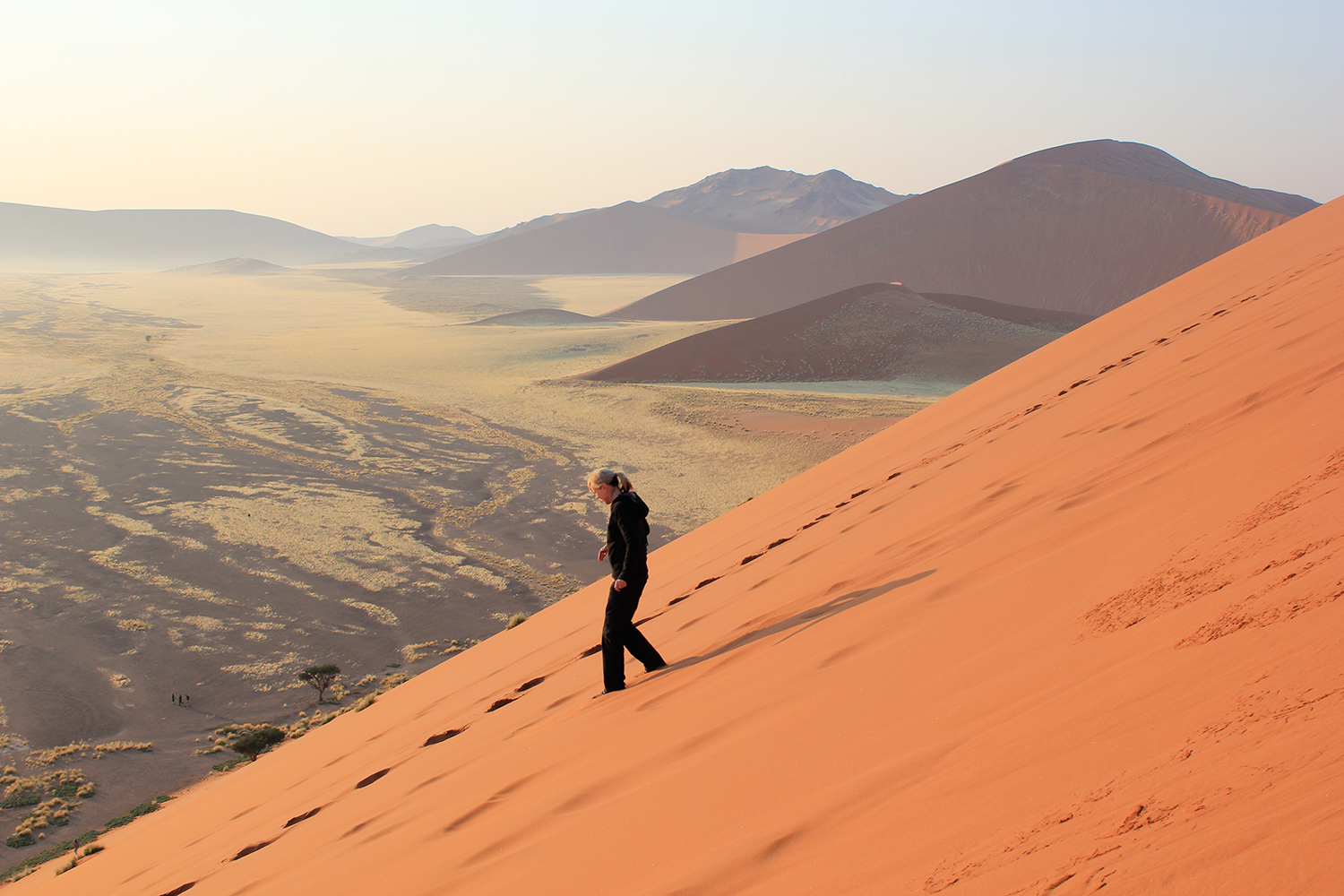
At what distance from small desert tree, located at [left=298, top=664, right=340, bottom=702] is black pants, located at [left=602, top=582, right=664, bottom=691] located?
6971 mm

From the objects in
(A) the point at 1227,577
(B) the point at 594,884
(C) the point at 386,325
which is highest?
(C) the point at 386,325

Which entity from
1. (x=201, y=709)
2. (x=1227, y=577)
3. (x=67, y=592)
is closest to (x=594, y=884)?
(x=1227, y=577)

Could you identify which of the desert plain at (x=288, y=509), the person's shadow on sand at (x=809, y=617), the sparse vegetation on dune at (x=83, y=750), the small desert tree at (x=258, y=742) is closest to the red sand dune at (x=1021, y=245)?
the desert plain at (x=288, y=509)

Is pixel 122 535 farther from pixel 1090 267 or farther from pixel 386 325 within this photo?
pixel 1090 267

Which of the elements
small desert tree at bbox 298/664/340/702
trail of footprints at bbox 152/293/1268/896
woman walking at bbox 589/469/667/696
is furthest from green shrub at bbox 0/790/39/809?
woman walking at bbox 589/469/667/696

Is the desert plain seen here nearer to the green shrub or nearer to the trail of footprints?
the green shrub

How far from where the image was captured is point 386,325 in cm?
6328

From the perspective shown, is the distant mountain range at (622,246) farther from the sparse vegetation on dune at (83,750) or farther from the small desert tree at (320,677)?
the sparse vegetation on dune at (83,750)

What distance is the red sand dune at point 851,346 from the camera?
120 ft

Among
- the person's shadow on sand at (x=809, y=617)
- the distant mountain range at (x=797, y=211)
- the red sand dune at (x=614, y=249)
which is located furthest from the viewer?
the distant mountain range at (x=797, y=211)

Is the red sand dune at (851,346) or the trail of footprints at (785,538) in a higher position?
the red sand dune at (851,346)

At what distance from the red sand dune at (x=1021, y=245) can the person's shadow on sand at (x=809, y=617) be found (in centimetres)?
5987

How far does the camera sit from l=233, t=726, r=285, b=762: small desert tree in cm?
883

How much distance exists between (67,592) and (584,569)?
755 cm
